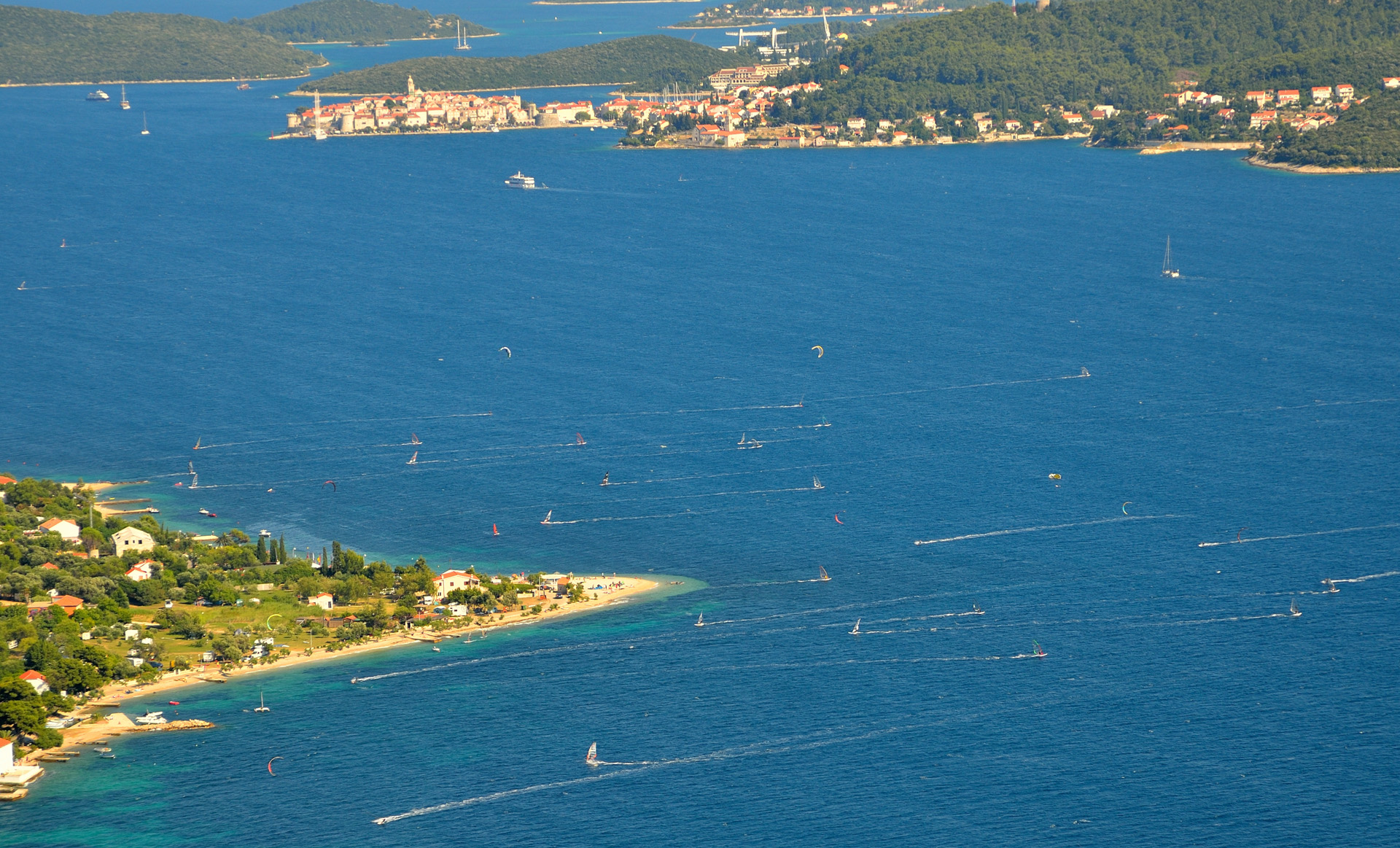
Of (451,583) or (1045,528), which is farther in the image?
(1045,528)

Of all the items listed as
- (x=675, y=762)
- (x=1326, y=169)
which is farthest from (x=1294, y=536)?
(x=1326, y=169)

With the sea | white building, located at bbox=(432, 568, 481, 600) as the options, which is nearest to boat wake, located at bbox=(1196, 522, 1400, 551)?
the sea

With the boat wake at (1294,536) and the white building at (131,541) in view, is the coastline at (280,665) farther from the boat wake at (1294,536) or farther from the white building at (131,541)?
the boat wake at (1294,536)

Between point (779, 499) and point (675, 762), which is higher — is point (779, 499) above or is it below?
above

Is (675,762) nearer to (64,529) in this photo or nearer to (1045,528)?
(1045,528)

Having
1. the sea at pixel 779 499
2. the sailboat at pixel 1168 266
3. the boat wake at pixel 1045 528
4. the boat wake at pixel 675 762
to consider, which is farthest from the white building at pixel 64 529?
the sailboat at pixel 1168 266

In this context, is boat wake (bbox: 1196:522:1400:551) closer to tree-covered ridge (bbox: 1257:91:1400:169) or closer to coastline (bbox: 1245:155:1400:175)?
coastline (bbox: 1245:155:1400:175)
